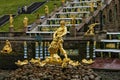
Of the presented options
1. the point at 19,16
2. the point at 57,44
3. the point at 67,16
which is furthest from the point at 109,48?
the point at 19,16

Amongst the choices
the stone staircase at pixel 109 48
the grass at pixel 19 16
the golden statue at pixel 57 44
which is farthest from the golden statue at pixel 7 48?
the golden statue at pixel 57 44

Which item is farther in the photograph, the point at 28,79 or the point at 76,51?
the point at 76,51

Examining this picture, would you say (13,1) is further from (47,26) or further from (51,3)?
(47,26)

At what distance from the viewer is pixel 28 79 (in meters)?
39.7

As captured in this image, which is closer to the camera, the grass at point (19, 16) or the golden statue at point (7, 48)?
the golden statue at point (7, 48)

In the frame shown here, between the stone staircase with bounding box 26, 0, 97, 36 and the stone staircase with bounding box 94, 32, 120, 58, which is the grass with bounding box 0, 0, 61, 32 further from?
the stone staircase with bounding box 94, 32, 120, 58

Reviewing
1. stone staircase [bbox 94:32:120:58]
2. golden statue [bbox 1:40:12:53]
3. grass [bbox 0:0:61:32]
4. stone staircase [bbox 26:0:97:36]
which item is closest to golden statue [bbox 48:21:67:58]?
stone staircase [bbox 94:32:120:58]

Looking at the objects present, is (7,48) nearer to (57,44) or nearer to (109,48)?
(109,48)

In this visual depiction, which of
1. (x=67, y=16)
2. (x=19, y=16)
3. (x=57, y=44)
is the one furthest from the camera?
(x=19, y=16)

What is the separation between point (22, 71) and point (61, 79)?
497 centimetres

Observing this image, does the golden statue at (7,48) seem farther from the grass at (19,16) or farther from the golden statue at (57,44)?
the golden statue at (57,44)

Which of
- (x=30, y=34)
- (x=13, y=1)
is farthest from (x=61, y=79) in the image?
(x=13, y=1)

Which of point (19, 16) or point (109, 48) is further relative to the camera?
point (19, 16)

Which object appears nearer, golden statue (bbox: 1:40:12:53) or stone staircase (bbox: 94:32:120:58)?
stone staircase (bbox: 94:32:120:58)
